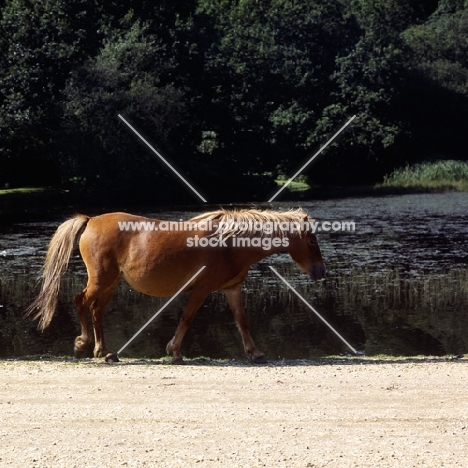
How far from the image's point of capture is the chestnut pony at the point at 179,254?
444 inches

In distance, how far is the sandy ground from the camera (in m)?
6.96

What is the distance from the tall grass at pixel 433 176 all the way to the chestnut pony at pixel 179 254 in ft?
130

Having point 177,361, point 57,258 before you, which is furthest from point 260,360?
point 57,258

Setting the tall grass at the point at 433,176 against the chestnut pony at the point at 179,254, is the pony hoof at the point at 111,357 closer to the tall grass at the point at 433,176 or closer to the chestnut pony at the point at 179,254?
the chestnut pony at the point at 179,254

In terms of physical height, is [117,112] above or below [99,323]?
above

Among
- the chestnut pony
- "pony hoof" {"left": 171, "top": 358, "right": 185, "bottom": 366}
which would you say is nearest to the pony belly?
the chestnut pony

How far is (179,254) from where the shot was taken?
1148 centimetres

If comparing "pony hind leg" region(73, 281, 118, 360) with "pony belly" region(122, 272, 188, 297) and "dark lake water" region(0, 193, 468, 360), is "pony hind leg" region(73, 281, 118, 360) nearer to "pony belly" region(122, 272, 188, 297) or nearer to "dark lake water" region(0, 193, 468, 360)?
"pony belly" region(122, 272, 188, 297)

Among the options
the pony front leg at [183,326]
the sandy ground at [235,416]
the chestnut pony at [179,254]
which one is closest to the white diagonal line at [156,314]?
the chestnut pony at [179,254]

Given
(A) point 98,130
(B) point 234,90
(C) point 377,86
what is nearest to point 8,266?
(A) point 98,130

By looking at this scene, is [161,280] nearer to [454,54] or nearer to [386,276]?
[386,276]

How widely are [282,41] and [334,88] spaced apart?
15.6 ft

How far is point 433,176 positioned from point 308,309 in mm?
38730

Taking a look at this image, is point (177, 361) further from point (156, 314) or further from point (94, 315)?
point (156, 314)
